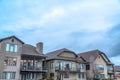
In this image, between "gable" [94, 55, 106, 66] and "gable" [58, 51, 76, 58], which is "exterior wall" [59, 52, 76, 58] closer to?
"gable" [58, 51, 76, 58]

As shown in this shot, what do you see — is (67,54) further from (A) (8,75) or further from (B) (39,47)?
(A) (8,75)

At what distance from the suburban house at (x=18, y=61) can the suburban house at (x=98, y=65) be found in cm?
1804

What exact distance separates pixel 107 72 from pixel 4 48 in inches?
1475

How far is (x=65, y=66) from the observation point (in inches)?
2105

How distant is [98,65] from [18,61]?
29.0m

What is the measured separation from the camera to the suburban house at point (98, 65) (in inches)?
2374

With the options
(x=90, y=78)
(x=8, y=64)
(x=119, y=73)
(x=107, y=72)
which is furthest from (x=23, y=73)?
(x=119, y=73)

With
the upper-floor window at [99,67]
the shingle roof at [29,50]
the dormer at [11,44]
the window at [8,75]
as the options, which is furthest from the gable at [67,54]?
the window at [8,75]

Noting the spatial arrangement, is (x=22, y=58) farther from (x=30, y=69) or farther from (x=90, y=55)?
(x=90, y=55)

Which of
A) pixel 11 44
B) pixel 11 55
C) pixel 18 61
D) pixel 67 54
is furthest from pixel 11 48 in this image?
pixel 67 54

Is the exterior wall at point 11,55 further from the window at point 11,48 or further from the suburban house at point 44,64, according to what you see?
the window at point 11,48

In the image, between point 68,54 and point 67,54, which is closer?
point 67,54

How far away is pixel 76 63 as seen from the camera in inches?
2233

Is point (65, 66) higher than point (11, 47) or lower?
lower
